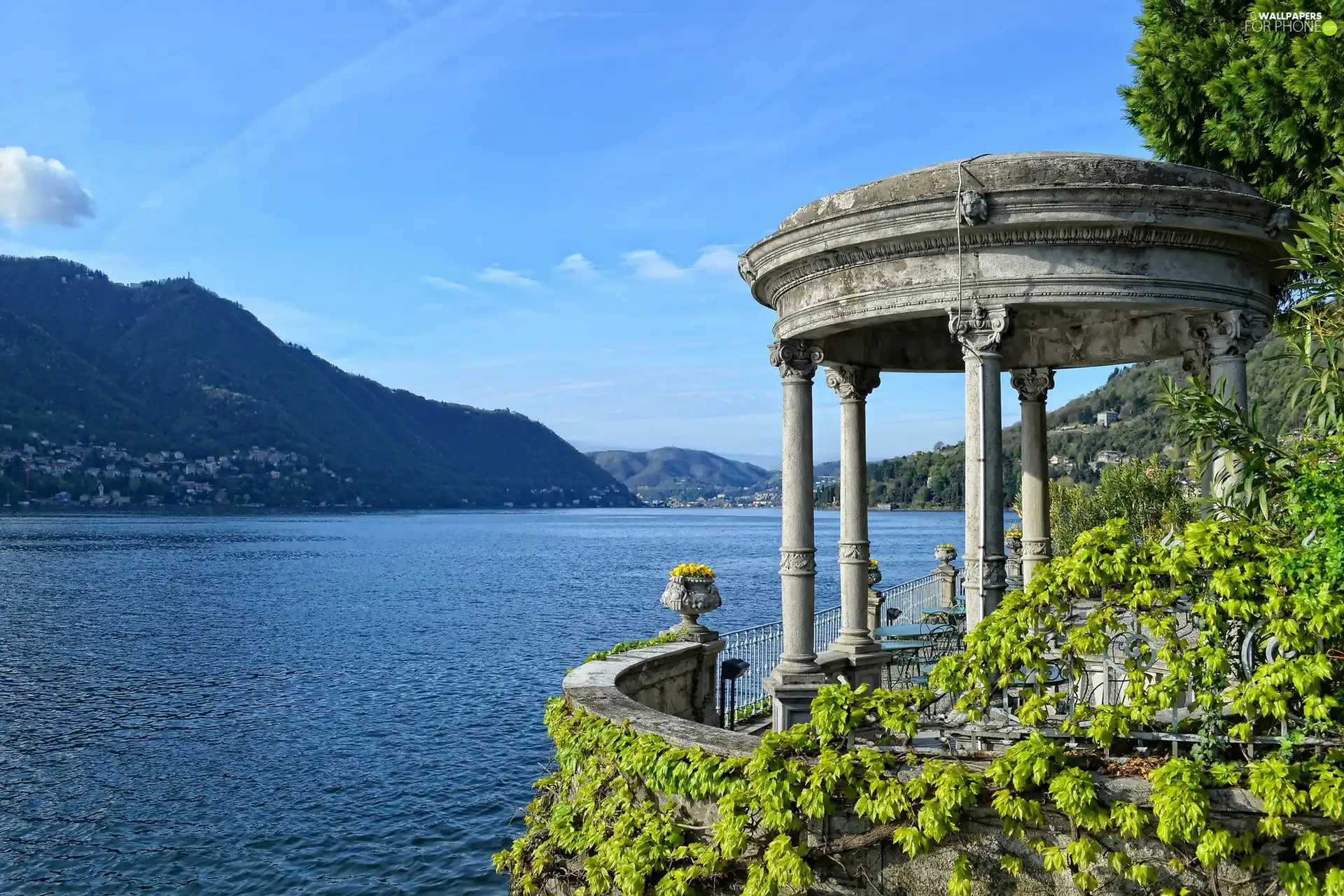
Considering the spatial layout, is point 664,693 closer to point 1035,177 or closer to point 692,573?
point 692,573

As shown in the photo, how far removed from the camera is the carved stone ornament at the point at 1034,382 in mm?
15000

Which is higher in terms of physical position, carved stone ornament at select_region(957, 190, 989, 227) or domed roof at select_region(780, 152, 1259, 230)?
domed roof at select_region(780, 152, 1259, 230)

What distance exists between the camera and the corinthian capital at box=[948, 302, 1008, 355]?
9570 millimetres

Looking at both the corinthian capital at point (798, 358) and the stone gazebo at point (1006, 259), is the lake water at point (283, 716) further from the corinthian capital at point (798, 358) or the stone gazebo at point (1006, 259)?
the stone gazebo at point (1006, 259)

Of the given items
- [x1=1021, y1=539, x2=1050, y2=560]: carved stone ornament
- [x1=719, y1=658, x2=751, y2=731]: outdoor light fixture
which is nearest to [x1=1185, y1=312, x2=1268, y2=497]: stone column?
[x1=1021, y1=539, x2=1050, y2=560]: carved stone ornament

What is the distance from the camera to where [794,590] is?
39.1 ft

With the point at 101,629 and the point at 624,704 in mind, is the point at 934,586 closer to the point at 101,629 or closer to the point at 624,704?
the point at 624,704

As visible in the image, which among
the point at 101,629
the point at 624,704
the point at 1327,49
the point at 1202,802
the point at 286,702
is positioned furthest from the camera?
the point at 101,629

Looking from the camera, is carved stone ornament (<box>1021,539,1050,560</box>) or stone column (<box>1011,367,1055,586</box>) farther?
carved stone ornament (<box>1021,539,1050,560</box>)

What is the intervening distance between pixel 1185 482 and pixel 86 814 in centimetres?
3499

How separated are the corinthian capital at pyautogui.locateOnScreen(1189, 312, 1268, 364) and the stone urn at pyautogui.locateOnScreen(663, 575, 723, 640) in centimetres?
689

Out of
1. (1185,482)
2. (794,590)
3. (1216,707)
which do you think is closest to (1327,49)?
(794,590)

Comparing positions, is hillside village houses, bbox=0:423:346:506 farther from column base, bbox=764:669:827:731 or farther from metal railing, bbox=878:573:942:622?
column base, bbox=764:669:827:731

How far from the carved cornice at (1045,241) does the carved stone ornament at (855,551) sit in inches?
185
